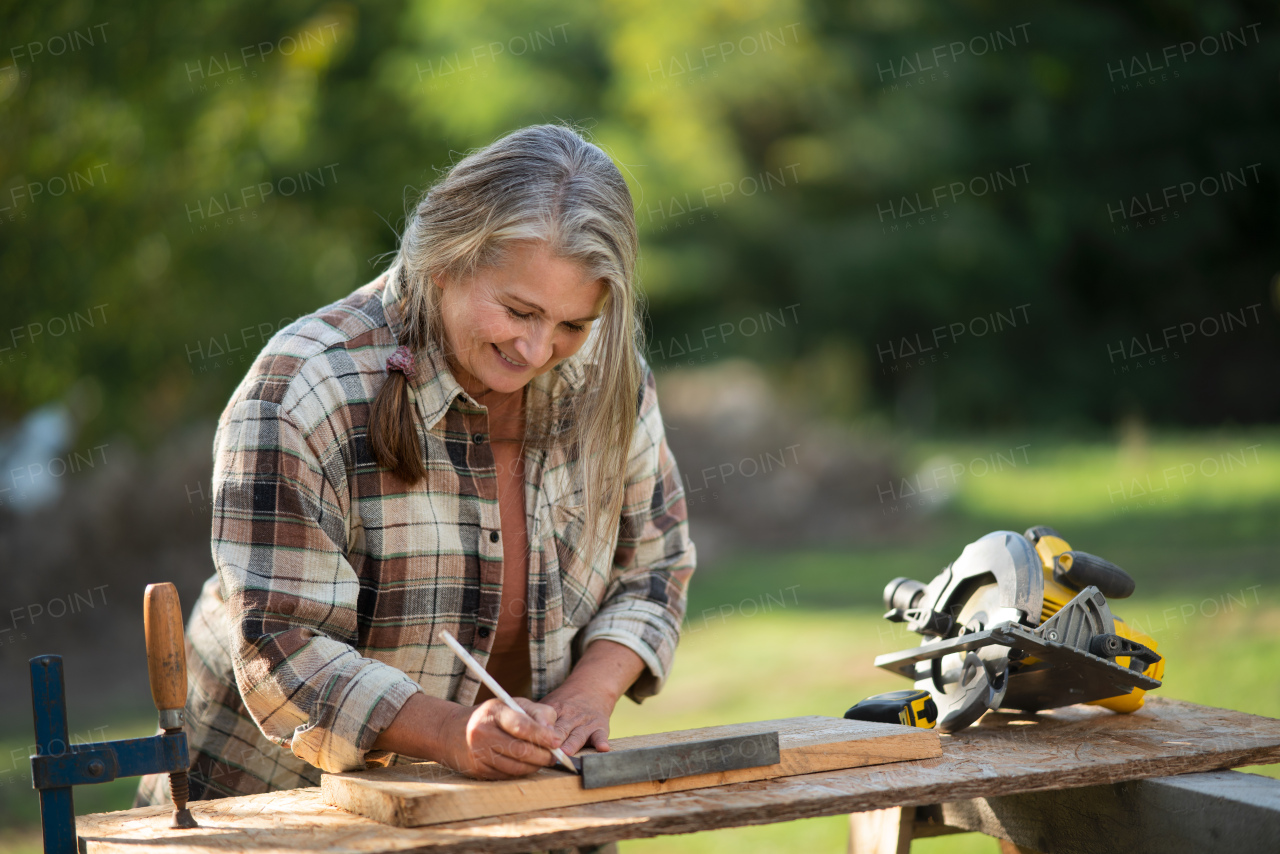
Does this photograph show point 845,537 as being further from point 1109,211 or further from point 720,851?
point 1109,211

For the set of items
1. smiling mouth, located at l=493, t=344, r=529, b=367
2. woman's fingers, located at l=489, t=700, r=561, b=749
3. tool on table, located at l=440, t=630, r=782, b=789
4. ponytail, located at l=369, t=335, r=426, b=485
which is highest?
smiling mouth, located at l=493, t=344, r=529, b=367

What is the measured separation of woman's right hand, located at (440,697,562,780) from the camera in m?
1.90

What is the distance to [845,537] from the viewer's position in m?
11.2

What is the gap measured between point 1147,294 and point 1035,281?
7.20 feet

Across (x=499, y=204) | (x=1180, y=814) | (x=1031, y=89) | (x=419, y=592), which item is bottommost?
(x=1180, y=814)

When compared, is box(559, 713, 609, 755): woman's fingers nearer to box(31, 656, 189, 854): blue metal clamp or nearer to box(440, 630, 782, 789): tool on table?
box(440, 630, 782, 789): tool on table

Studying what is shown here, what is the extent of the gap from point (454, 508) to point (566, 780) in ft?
1.96

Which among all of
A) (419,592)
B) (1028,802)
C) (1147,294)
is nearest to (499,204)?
(419,592)

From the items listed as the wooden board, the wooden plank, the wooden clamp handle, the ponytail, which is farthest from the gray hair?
the wooden plank

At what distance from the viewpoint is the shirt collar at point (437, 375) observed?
2.21 m

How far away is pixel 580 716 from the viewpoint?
2.17 meters

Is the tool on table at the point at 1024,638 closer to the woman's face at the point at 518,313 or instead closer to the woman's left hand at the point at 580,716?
the woman's left hand at the point at 580,716

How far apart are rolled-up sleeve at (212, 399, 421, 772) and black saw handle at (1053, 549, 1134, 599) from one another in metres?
1.35

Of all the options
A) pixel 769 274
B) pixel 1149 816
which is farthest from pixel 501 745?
pixel 769 274
